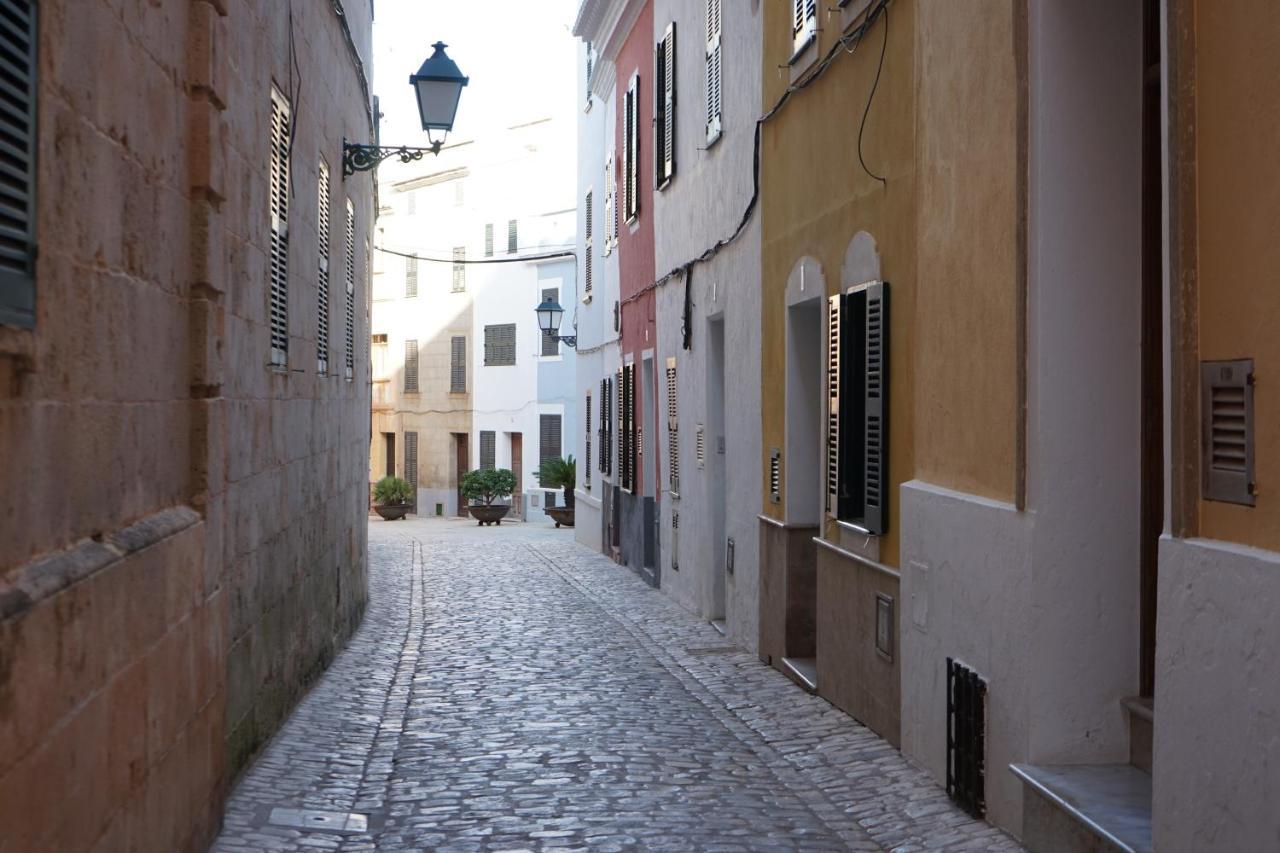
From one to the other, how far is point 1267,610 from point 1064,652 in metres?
1.90

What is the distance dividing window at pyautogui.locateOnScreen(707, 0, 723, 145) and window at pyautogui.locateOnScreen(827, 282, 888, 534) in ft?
15.3

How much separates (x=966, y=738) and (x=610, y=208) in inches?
654

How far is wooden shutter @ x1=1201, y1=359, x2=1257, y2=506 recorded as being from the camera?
4.27 m

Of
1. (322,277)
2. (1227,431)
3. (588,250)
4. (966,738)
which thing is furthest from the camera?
(588,250)

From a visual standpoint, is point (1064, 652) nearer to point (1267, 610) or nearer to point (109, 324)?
point (1267, 610)

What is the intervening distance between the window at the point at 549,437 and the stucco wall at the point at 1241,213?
42031mm

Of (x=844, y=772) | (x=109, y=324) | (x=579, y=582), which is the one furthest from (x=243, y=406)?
(x=579, y=582)

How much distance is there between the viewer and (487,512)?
125 feet

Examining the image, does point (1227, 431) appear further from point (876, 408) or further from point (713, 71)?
point (713, 71)

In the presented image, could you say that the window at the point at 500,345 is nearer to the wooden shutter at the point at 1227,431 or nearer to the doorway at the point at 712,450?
the doorway at the point at 712,450

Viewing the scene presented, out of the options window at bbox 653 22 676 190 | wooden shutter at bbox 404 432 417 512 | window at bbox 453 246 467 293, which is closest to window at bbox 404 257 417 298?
window at bbox 453 246 467 293

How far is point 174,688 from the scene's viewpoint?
5.41 m

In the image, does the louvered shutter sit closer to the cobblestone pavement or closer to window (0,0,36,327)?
the cobblestone pavement

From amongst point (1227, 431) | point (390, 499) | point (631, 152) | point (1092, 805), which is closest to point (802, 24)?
point (1092, 805)
